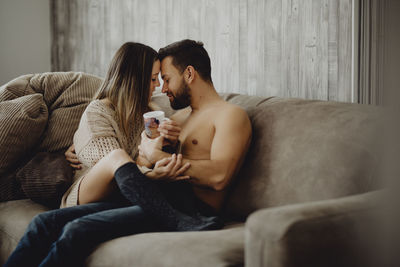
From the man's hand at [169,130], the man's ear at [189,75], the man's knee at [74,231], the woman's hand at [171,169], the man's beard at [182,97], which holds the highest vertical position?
the man's ear at [189,75]

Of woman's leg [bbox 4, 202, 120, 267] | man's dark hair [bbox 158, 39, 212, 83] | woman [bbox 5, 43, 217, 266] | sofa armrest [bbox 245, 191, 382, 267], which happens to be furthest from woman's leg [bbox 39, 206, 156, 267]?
man's dark hair [bbox 158, 39, 212, 83]

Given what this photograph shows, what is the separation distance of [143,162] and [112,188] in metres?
0.21

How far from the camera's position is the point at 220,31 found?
251 centimetres

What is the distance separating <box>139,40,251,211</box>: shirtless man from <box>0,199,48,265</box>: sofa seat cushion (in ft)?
1.82

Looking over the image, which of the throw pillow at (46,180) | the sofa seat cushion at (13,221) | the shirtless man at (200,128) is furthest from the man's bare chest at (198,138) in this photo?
the sofa seat cushion at (13,221)

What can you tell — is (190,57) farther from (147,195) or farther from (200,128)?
(147,195)

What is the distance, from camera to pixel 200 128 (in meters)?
1.84

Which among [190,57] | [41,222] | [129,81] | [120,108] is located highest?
[190,57]

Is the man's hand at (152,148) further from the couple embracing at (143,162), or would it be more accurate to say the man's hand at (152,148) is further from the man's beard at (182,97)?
the man's beard at (182,97)

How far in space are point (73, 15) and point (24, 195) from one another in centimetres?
206

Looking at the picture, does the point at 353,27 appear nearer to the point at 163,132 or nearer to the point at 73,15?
the point at 163,132

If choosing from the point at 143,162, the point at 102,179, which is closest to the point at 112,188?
the point at 102,179

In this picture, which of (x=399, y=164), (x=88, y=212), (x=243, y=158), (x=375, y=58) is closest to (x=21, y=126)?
(x=88, y=212)

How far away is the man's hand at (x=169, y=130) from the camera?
179cm
